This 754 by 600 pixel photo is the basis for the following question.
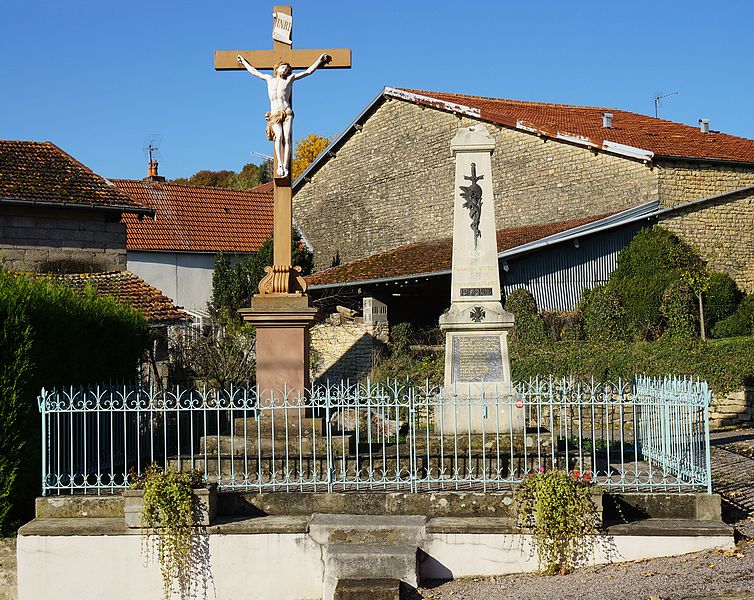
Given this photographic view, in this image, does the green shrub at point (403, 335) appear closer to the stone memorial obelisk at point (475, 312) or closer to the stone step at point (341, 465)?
the stone memorial obelisk at point (475, 312)

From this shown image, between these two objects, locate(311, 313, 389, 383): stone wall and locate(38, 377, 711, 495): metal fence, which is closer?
locate(38, 377, 711, 495): metal fence

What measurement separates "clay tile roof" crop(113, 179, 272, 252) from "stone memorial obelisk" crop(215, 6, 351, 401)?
64.5ft

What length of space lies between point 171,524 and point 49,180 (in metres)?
14.2

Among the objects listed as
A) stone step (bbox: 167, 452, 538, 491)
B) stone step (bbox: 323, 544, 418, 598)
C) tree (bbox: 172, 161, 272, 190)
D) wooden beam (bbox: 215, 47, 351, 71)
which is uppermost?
tree (bbox: 172, 161, 272, 190)

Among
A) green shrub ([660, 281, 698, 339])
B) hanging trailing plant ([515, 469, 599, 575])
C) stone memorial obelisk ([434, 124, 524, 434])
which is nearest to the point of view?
hanging trailing plant ([515, 469, 599, 575])

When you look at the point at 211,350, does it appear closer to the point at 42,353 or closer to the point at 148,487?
the point at 42,353

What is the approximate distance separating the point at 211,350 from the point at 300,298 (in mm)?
8833

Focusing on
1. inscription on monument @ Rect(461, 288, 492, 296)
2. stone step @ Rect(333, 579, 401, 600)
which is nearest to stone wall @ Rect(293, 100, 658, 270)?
inscription on monument @ Rect(461, 288, 492, 296)

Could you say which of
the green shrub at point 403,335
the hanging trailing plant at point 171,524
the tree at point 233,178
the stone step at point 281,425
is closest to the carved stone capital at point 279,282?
the stone step at point 281,425

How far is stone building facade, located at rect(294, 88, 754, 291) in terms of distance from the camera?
2366 cm

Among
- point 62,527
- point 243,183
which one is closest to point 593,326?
point 62,527

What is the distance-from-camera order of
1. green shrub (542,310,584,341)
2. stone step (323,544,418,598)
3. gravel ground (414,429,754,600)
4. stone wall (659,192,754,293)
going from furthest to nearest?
1. stone wall (659,192,754,293)
2. green shrub (542,310,584,341)
3. stone step (323,544,418,598)
4. gravel ground (414,429,754,600)

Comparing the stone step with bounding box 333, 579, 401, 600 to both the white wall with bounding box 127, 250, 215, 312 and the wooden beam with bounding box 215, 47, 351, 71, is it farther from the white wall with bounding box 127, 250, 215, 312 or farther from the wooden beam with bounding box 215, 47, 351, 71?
the white wall with bounding box 127, 250, 215, 312

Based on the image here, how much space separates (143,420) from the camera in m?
12.9
